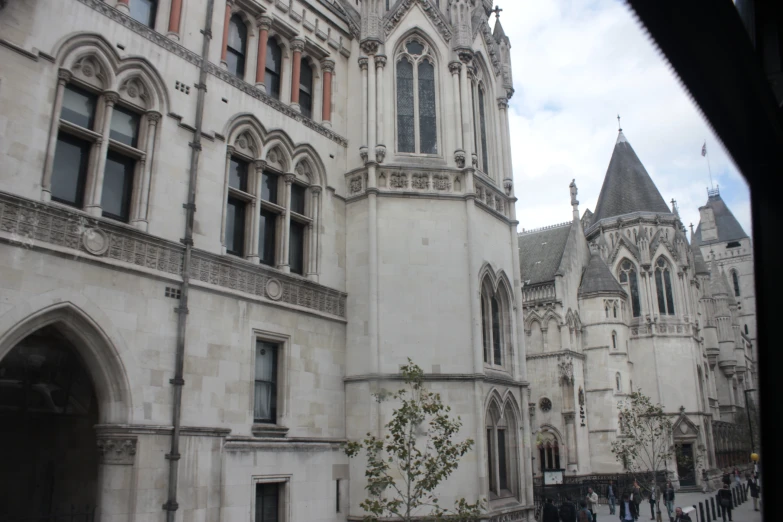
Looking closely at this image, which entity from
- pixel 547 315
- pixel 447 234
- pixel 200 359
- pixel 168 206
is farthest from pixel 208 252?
pixel 547 315

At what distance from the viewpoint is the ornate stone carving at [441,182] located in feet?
59.5

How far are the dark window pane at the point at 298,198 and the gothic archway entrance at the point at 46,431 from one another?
20.8 ft

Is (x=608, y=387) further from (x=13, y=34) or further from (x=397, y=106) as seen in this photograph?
(x=13, y=34)

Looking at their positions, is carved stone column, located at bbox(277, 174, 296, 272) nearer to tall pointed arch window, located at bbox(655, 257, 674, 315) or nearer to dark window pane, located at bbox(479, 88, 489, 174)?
dark window pane, located at bbox(479, 88, 489, 174)

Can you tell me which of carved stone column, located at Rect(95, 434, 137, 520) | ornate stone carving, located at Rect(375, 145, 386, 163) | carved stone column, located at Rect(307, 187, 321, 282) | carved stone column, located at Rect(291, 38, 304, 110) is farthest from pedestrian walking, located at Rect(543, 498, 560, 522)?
carved stone column, located at Rect(291, 38, 304, 110)

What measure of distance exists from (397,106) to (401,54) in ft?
5.33

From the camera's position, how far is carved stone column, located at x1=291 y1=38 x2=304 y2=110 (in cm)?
1708

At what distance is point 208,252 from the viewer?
13609 mm

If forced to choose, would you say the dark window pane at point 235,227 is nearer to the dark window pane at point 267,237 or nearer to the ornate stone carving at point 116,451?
the dark window pane at point 267,237

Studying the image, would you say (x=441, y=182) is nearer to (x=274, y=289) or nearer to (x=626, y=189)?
(x=274, y=289)

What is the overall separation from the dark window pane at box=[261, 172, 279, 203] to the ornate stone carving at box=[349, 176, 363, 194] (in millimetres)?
2585

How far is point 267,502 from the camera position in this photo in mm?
14141

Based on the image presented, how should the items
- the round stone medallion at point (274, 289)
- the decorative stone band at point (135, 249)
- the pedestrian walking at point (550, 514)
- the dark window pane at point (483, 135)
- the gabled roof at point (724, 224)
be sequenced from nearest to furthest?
the decorative stone band at point (135, 249)
the round stone medallion at point (274, 289)
the pedestrian walking at point (550, 514)
the dark window pane at point (483, 135)
the gabled roof at point (724, 224)

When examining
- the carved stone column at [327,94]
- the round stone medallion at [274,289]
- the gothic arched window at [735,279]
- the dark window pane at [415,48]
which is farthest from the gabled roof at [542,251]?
the gothic arched window at [735,279]
